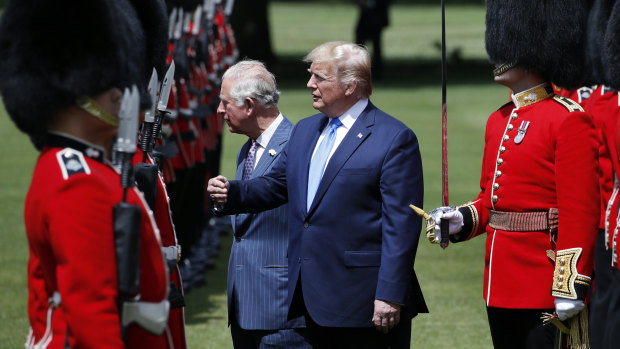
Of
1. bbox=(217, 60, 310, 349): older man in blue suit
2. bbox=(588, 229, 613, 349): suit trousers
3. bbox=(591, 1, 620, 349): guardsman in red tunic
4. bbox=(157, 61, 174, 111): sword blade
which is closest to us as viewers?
bbox=(591, 1, 620, 349): guardsman in red tunic

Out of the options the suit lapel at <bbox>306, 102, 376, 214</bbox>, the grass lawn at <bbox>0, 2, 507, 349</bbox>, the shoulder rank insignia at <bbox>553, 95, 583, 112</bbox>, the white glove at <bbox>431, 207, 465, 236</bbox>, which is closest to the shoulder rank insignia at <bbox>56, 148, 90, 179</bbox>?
the suit lapel at <bbox>306, 102, 376, 214</bbox>

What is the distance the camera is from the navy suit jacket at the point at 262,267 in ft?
14.9

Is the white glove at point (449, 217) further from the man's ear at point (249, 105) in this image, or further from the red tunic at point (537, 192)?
the man's ear at point (249, 105)

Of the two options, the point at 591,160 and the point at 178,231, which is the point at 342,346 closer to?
the point at 591,160

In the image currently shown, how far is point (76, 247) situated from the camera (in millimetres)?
2867

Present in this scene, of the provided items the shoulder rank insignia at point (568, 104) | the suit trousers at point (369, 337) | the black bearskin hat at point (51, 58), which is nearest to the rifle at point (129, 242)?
the black bearskin hat at point (51, 58)

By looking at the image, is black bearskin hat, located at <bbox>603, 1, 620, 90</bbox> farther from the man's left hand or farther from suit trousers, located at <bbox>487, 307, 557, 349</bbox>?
the man's left hand

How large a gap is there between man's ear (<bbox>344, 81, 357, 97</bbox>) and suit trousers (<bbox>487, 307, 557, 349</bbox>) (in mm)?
1000

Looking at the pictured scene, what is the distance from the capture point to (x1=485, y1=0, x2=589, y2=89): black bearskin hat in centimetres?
455

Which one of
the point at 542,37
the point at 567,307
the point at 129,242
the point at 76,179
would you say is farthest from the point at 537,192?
the point at 76,179

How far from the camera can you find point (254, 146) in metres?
4.90

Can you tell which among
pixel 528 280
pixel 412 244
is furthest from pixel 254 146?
pixel 528 280

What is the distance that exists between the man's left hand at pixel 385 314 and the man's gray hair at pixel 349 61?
82 cm

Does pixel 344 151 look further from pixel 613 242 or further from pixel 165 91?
pixel 613 242
